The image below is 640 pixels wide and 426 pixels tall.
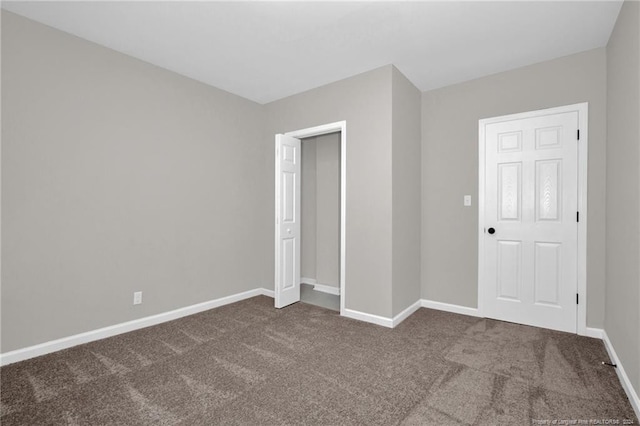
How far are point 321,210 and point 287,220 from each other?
42.7 inches

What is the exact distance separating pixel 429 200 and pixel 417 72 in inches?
59.2

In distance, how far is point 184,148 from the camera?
3.57 metres

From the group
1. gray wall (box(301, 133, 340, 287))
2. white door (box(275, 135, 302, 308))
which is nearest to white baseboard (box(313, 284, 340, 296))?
gray wall (box(301, 133, 340, 287))

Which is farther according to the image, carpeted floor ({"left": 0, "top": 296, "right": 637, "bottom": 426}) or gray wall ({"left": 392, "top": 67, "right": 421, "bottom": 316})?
gray wall ({"left": 392, "top": 67, "right": 421, "bottom": 316})

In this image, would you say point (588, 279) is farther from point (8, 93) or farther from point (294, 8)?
point (8, 93)

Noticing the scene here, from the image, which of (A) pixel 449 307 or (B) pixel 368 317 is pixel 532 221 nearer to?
(A) pixel 449 307

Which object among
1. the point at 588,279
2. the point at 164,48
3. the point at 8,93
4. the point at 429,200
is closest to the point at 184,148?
the point at 164,48

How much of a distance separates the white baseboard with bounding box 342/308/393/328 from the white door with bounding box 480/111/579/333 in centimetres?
120

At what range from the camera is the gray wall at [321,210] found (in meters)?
4.73

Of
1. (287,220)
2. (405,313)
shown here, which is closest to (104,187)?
(287,220)

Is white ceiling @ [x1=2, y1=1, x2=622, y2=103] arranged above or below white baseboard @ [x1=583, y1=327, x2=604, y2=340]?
above

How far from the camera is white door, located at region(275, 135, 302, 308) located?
3.80 m

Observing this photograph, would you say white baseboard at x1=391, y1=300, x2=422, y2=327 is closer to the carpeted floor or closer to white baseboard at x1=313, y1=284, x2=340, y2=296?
the carpeted floor

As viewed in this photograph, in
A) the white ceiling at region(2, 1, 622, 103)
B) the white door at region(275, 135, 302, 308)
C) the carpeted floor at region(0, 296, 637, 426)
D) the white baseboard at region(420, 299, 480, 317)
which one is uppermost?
the white ceiling at region(2, 1, 622, 103)
